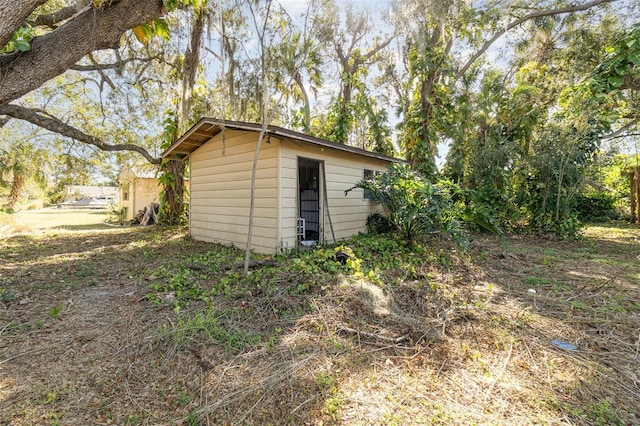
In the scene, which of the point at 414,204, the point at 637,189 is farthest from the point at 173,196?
the point at 637,189

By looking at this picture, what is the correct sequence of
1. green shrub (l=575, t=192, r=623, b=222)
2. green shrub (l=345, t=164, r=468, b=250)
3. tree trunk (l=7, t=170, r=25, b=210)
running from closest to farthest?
green shrub (l=345, t=164, r=468, b=250), green shrub (l=575, t=192, r=623, b=222), tree trunk (l=7, t=170, r=25, b=210)

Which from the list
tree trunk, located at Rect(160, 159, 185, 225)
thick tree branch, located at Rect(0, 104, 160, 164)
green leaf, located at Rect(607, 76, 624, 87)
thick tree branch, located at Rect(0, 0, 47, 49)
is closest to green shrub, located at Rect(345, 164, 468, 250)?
thick tree branch, located at Rect(0, 0, 47, 49)

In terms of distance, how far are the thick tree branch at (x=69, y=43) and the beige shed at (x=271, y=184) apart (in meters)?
1.81

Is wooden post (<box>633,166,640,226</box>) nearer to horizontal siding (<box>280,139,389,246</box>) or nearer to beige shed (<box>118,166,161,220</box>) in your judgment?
horizontal siding (<box>280,139,389,246</box>)

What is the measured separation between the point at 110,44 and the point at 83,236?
24.8 ft

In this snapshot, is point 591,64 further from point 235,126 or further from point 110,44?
point 110,44

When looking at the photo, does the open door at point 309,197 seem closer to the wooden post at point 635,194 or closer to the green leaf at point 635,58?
the green leaf at point 635,58

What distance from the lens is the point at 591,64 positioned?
8555mm

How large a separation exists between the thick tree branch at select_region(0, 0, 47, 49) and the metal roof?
2.45m

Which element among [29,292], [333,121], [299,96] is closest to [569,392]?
[29,292]

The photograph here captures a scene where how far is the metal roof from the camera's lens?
16.6ft

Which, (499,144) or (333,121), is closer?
(499,144)

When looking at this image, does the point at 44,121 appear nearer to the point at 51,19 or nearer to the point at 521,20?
the point at 51,19

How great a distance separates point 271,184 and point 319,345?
355 cm
